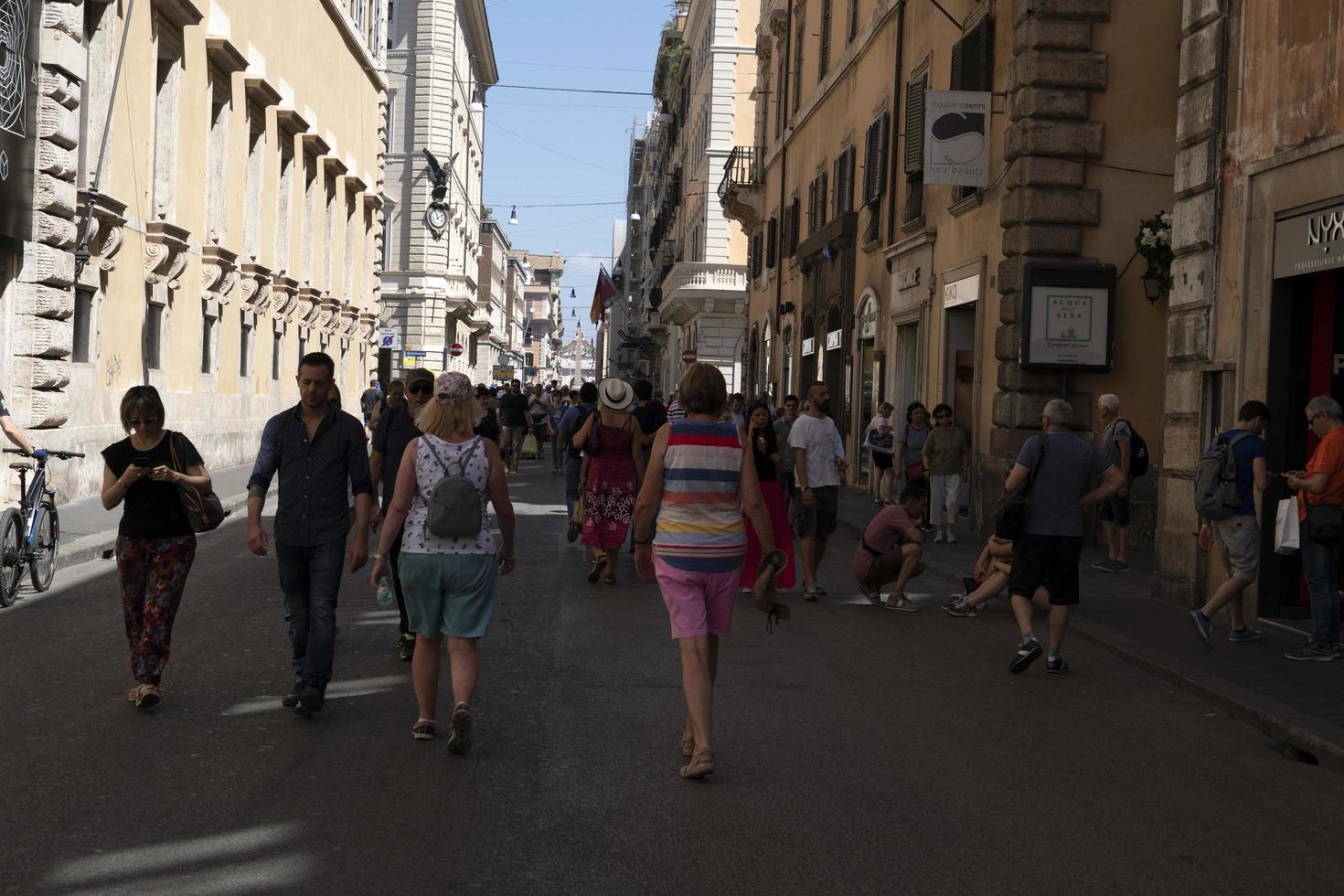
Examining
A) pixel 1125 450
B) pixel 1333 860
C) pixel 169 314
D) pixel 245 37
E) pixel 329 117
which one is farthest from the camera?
pixel 329 117

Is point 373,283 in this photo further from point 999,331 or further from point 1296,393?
point 1296,393

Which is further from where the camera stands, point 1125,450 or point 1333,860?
point 1125,450

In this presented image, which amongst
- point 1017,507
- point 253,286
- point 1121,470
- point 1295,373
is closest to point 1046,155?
point 1121,470

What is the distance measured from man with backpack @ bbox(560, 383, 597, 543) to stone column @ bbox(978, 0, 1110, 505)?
495 cm

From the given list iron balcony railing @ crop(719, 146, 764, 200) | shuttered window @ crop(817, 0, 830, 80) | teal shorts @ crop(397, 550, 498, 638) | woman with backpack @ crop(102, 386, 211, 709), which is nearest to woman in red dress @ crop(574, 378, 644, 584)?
woman with backpack @ crop(102, 386, 211, 709)

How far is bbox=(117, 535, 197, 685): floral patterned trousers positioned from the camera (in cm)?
767

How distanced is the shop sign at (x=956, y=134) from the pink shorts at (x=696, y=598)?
13295mm

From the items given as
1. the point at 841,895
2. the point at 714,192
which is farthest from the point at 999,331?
the point at 714,192

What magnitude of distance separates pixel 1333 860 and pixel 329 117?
36.4 meters

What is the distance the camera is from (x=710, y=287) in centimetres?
5428

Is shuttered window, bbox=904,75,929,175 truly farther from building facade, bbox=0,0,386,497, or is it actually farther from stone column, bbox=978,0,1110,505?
building facade, bbox=0,0,386,497

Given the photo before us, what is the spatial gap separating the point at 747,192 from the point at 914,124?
20026 mm

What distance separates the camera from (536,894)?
4.80 metres

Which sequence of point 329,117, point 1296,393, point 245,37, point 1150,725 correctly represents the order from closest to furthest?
point 1150,725 → point 1296,393 → point 245,37 → point 329,117
